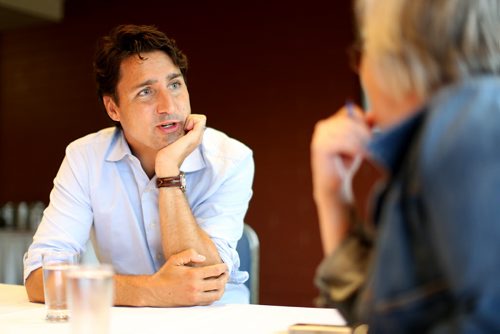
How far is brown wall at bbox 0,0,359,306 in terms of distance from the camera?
457cm

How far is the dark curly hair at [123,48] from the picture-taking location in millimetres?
1926

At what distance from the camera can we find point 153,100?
6.29 ft

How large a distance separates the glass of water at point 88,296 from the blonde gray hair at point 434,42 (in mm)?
524

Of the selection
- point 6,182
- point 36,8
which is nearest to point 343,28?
point 36,8

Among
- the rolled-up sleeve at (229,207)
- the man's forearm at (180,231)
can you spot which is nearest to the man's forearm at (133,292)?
the man's forearm at (180,231)

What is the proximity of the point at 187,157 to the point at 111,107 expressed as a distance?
13.5 inches

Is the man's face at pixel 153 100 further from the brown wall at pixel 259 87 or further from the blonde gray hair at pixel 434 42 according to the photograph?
the brown wall at pixel 259 87

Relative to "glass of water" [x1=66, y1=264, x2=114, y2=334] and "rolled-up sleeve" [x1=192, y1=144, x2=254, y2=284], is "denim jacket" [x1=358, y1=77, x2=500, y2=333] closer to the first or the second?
"glass of water" [x1=66, y1=264, x2=114, y2=334]

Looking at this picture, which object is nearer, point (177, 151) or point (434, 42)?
point (434, 42)

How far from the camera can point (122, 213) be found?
190cm

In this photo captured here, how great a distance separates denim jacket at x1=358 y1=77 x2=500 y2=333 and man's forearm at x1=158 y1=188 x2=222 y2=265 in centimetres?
100

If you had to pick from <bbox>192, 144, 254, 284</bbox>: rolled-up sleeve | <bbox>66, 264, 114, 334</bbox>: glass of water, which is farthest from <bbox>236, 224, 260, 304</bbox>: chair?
<bbox>66, 264, 114, 334</bbox>: glass of water

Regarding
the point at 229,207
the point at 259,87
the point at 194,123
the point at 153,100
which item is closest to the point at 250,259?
the point at 229,207

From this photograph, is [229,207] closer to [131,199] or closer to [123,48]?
[131,199]
